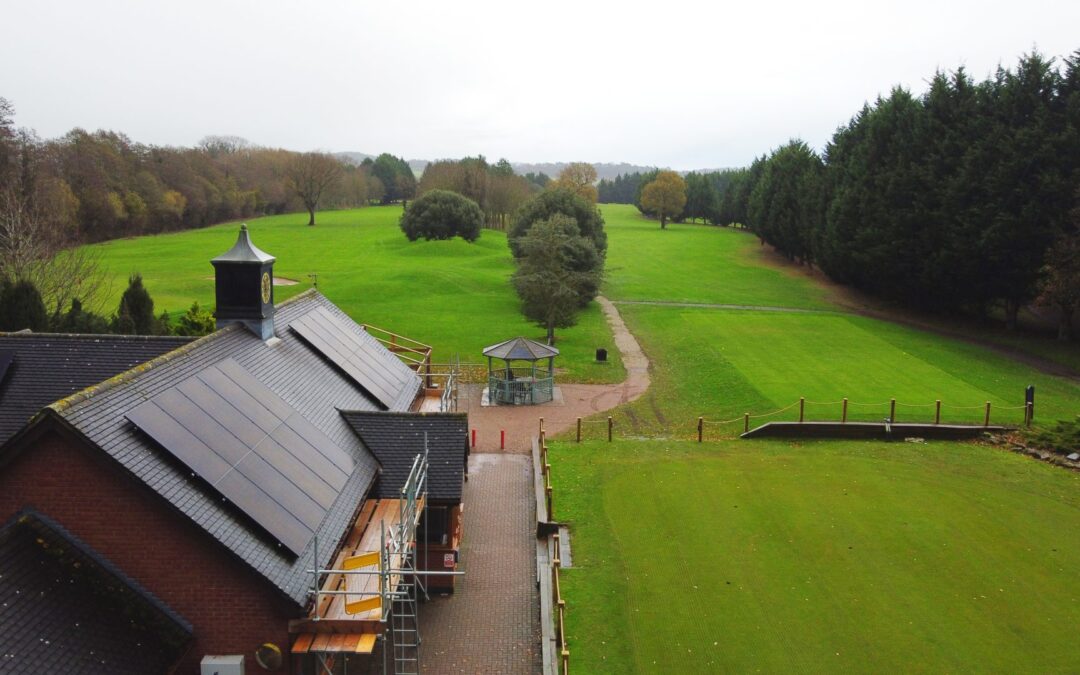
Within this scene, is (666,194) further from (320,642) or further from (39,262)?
(320,642)

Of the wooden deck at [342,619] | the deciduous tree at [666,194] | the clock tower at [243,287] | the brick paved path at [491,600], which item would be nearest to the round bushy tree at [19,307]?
the clock tower at [243,287]

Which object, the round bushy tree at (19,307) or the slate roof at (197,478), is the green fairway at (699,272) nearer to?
the round bushy tree at (19,307)

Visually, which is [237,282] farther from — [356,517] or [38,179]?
[38,179]

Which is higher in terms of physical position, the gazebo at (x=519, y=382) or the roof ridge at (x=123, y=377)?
the roof ridge at (x=123, y=377)

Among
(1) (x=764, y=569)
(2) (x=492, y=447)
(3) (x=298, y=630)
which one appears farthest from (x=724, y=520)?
(3) (x=298, y=630)

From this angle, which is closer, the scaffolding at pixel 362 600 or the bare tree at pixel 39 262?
the scaffolding at pixel 362 600

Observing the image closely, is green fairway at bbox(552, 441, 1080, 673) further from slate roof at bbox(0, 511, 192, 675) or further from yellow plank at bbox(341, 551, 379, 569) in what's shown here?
slate roof at bbox(0, 511, 192, 675)

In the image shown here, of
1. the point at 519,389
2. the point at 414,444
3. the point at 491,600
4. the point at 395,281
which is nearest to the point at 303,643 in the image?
the point at 414,444
